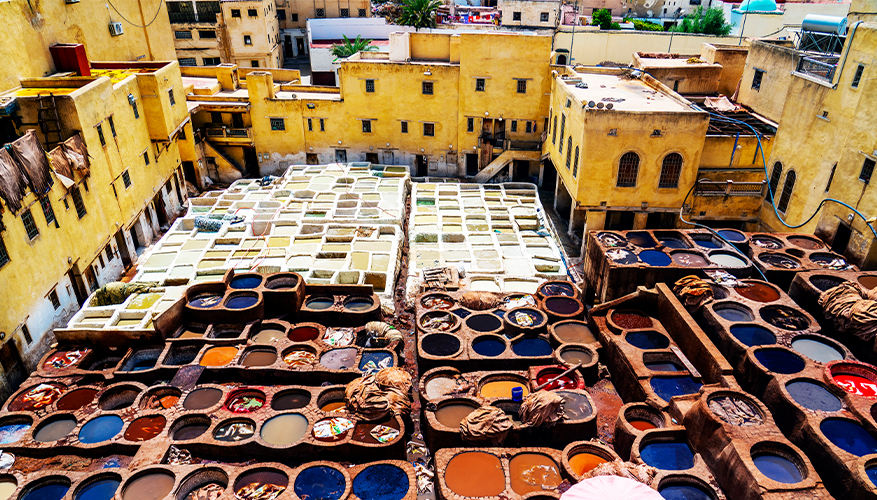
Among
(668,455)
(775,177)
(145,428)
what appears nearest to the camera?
(668,455)

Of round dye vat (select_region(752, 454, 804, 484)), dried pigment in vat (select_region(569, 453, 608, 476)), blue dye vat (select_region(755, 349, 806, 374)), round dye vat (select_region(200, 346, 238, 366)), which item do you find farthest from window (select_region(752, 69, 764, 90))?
round dye vat (select_region(200, 346, 238, 366))

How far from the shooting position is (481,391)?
1716 cm

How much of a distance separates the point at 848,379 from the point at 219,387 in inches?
737

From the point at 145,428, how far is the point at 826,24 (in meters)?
29.9

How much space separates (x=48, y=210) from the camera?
1970cm

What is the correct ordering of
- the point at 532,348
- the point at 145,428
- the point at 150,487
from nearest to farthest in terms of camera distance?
the point at 150,487, the point at 145,428, the point at 532,348

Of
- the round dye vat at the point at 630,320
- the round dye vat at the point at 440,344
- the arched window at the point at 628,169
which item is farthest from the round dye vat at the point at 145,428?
the arched window at the point at 628,169

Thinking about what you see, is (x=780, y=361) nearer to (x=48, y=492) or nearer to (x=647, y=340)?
(x=647, y=340)

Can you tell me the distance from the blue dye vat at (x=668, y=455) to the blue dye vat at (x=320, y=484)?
8.14 meters

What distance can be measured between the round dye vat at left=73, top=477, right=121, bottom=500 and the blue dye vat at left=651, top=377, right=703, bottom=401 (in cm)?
1548

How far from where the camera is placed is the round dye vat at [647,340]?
60.6 feet

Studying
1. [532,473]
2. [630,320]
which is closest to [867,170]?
[630,320]

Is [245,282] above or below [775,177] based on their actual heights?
below

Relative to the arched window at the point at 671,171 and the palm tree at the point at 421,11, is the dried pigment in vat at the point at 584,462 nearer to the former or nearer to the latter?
the arched window at the point at 671,171
